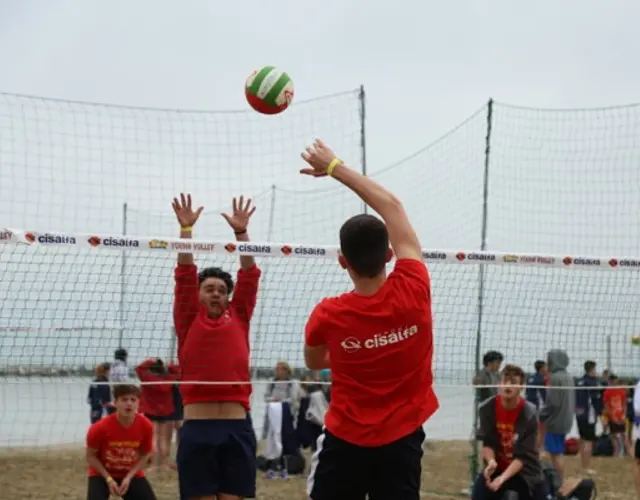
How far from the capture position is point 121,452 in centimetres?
916

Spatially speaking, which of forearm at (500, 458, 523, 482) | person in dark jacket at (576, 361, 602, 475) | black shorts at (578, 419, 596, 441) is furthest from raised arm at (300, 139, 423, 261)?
black shorts at (578, 419, 596, 441)

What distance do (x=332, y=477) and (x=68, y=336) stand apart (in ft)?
16.6

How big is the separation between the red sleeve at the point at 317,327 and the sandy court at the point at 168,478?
28.6 feet

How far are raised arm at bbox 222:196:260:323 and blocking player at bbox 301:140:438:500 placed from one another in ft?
8.86

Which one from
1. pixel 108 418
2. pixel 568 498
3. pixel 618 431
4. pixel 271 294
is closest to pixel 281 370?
pixel 271 294

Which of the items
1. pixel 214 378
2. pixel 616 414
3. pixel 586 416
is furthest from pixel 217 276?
pixel 616 414

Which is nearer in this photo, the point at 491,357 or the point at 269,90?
the point at 269,90

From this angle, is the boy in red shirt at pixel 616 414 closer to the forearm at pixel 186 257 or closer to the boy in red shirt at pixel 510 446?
the boy in red shirt at pixel 510 446

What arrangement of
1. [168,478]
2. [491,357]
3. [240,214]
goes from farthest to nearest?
[168,478] < [491,357] < [240,214]

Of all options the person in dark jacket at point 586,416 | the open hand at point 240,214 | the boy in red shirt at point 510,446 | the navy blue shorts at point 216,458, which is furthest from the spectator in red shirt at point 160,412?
the navy blue shorts at point 216,458

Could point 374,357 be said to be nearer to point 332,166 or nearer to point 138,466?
point 332,166

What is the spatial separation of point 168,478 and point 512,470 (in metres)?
6.86

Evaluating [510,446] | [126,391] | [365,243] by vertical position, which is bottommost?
[510,446]

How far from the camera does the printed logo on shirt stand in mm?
4629
